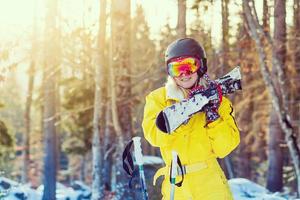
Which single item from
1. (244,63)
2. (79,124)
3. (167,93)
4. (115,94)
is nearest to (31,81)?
(79,124)

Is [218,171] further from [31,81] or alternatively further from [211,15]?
[31,81]

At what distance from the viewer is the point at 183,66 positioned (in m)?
4.23

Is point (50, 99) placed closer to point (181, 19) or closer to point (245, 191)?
point (181, 19)

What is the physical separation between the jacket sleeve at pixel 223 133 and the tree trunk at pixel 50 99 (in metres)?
14.9

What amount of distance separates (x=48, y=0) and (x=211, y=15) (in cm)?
575

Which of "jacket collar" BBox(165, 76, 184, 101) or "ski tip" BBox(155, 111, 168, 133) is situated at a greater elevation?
"jacket collar" BBox(165, 76, 184, 101)

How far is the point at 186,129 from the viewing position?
A: 161 inches

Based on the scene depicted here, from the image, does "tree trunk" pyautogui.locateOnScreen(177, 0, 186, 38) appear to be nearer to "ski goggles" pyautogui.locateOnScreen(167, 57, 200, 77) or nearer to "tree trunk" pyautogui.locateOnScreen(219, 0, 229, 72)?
"tree trunk" pyautogui.locateOnScreen(219, 0, 229, 72)

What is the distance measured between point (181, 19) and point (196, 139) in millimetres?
9317

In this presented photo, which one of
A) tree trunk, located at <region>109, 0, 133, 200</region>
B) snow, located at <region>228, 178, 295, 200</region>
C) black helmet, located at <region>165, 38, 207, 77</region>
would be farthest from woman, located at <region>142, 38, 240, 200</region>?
tree trunk, located at <region>109, 0, 133, 200</region>

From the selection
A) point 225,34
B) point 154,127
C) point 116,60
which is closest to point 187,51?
point 154,127

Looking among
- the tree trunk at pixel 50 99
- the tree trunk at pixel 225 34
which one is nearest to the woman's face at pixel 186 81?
the tree trunk at pixel 50 99

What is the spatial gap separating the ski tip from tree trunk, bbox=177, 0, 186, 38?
9.22 m

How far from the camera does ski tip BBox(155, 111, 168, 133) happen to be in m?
3.95
